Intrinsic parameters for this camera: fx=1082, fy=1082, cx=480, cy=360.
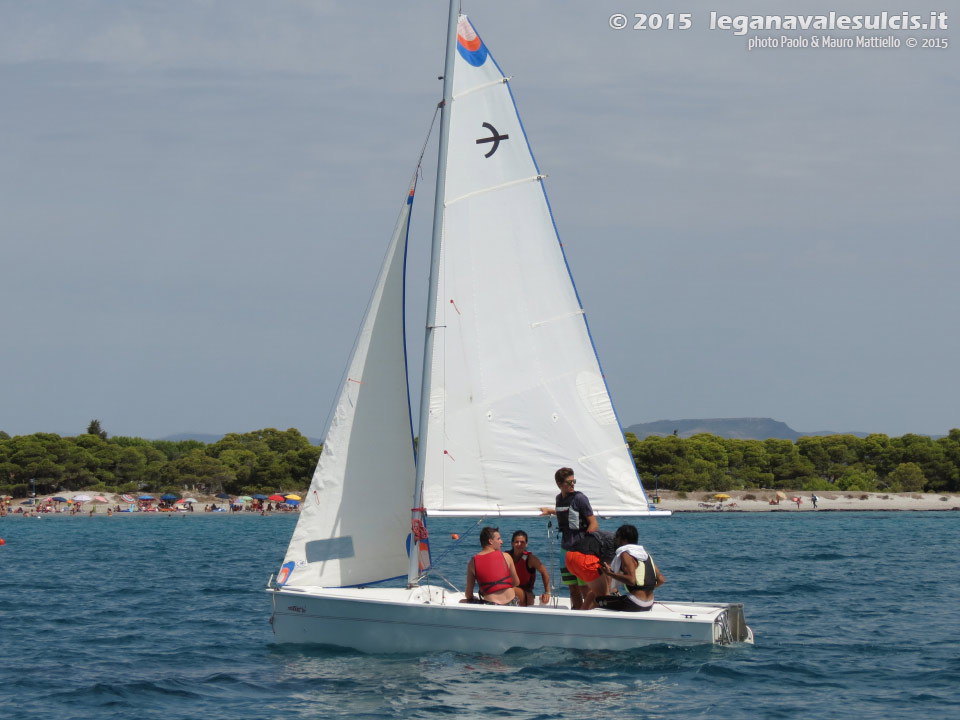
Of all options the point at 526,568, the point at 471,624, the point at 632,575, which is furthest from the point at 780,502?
the point at 471,624

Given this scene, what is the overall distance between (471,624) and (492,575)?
0.85 meters

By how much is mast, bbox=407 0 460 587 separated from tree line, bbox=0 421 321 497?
125m

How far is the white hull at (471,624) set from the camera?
1639 cm

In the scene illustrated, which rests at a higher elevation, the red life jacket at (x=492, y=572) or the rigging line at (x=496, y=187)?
the rigging line at (x=496, y=187)

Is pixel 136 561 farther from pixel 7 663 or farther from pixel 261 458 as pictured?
pixel 261 458

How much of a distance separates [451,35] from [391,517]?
324 inches

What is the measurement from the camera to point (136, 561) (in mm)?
47750

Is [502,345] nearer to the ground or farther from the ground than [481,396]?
farther from the ground

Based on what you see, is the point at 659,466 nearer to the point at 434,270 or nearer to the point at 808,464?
the point at 808,464

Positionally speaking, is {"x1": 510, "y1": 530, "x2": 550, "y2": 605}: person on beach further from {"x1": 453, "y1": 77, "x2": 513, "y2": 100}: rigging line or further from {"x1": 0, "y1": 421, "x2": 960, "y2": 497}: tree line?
{"x1": 0, "y1": 421, "x2": 960, "y2": 497}: tree line

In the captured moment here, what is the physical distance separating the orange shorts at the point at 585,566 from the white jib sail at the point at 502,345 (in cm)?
105

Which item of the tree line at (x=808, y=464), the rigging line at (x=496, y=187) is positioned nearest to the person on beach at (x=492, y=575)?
the rigging line at (x=496, y=187)

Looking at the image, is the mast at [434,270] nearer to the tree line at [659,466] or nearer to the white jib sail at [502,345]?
the white jib sail at [502,345]

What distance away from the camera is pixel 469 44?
17.8m
